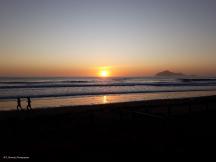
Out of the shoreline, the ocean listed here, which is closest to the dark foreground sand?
the shoreline

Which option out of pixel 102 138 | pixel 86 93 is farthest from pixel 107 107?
pixel 86 93

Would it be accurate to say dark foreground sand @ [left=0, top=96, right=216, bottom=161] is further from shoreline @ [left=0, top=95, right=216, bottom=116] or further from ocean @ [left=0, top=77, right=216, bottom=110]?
ocean @ [left=0, top=77, right=216, bottom=110]

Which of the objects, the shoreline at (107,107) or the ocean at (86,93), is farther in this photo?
the ocean at (86,93)

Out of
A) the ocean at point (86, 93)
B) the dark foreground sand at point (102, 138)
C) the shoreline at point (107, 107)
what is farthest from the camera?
the ocean at point (86, 93)

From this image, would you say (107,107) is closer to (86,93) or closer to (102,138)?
(102,138)

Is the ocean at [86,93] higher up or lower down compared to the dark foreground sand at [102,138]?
lower down

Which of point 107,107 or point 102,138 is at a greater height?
point 107,107

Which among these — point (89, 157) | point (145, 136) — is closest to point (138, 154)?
point (89, 157)

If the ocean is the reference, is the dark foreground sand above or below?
above

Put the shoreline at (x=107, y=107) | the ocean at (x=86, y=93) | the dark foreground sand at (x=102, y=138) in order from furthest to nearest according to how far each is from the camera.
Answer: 1. the ocean at (x=86, y=93)
2. the shoreline at (x=107, y=107)
3. the dark foreground sand at (x=102, y=138)

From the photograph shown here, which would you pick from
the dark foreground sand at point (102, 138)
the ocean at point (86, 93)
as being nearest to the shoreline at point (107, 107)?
the dark foreground sand at point (102, 138)

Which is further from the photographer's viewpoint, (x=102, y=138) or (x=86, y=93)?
(x=86, y=93)

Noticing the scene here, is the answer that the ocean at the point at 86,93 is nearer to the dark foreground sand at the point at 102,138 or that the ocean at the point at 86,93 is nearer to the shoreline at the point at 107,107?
the shoreline at the point at 107,107

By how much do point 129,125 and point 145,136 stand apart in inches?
66.3
